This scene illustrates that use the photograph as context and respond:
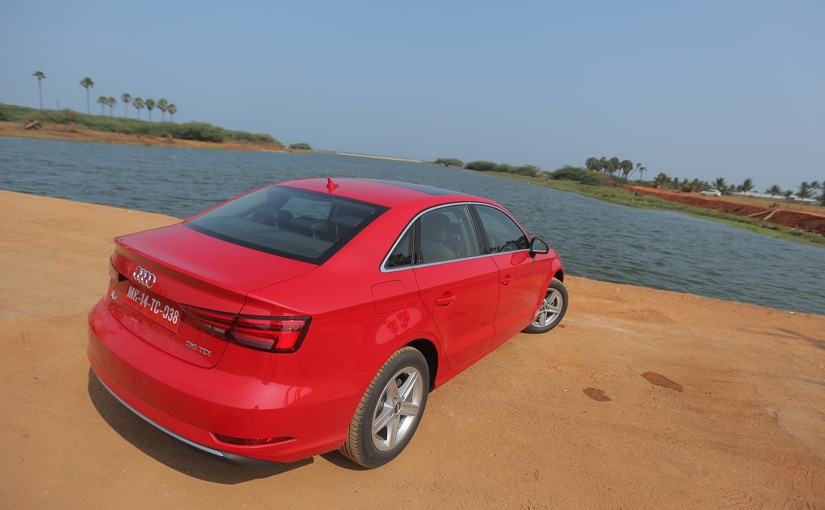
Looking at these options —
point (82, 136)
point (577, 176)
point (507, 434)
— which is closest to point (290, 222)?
point (507, 434)

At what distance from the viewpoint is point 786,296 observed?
14000 millimetres

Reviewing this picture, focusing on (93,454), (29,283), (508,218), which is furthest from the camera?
(29,283)

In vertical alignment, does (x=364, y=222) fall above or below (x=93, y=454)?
above

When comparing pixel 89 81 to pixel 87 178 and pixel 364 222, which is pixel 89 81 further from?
pixel 364 222

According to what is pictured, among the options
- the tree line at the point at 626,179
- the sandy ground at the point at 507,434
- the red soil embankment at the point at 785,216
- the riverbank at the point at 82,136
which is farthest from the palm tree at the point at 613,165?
the sandy ground at the point at 507,434

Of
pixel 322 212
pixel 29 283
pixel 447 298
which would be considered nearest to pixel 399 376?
pixel 447 298

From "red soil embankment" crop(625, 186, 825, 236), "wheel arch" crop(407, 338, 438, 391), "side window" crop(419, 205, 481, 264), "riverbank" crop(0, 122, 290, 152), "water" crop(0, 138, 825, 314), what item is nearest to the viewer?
"wheel arch" crop(407, 338, 438, 391)

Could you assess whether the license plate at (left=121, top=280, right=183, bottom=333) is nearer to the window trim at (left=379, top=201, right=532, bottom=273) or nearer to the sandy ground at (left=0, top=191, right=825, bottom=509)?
the sandy ground at (left=0, top=191, right=825, bottom=509)

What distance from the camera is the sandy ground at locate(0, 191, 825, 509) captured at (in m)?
2.55

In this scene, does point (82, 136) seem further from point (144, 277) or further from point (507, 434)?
point (507, 434)

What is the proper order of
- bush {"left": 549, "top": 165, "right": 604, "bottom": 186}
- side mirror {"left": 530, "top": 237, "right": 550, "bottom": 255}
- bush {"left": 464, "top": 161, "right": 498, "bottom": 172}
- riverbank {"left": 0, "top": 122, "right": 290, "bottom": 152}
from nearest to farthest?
side mirror {"left": 530, "top": 237, "right": 550, "bottom": 255}
riverbank {"left": 0, "top": 122, "right": 290, "bottom": 152}
bush {"left": 549, "top": 165, "right": 604, "bottom": 186}
bush {"left": 464, "top": 161, "right": 498, "bottom": 172}

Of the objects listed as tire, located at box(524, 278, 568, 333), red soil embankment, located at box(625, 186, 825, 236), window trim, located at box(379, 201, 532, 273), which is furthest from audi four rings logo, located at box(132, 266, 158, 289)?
red soil embankment, located at box(625, 186, 825, 236)

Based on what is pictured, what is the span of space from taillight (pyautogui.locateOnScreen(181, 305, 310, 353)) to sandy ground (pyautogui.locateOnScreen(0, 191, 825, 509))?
0.82 meters

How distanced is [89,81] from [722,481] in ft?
435
